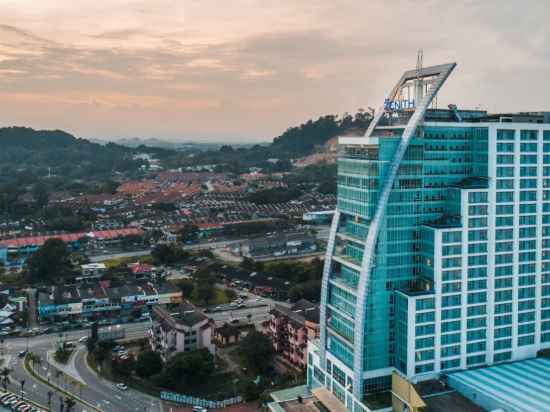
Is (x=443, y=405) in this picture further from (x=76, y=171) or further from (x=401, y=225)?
(x=76, y=171)

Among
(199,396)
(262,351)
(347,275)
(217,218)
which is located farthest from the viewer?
(217,218)

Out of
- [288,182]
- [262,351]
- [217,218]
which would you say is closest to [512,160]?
[262,351]

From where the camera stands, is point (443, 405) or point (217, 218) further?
point (217, 218)

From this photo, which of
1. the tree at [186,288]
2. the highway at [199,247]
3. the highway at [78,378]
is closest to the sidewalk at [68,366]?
the highway at [78,378]

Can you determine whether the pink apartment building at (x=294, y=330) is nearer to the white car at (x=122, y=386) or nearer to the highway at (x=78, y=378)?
the highway at (x=78, y=378)

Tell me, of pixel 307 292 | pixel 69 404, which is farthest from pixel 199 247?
pixel 69 404
